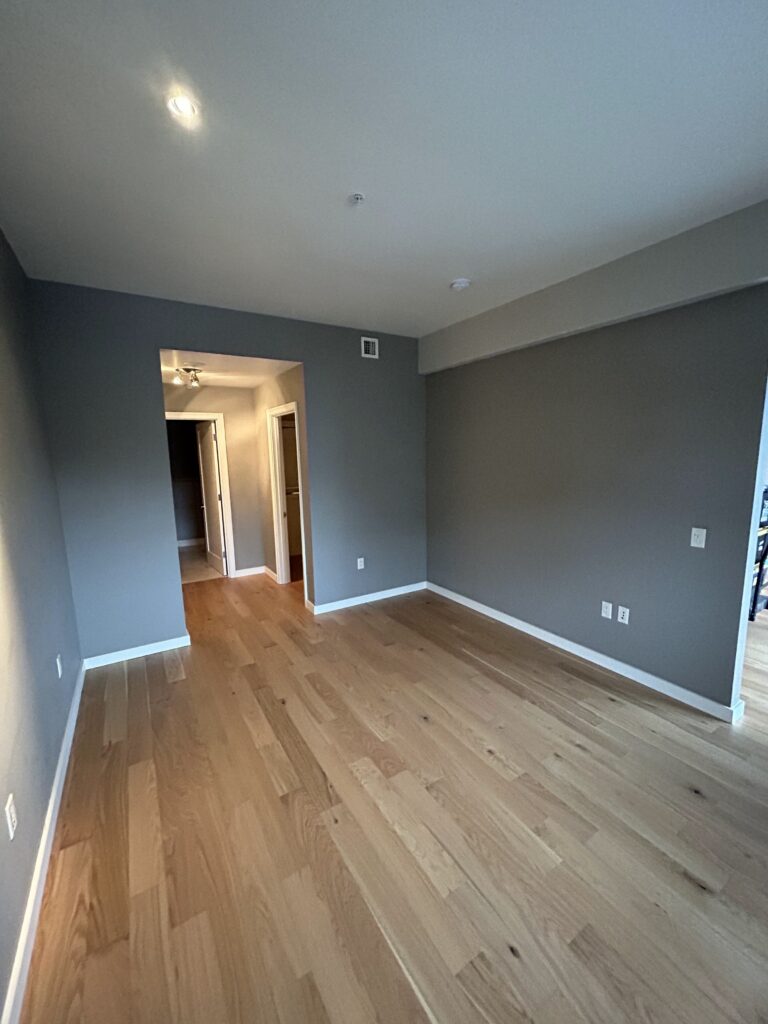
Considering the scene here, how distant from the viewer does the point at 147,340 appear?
3.02m

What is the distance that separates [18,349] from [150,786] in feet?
7.74

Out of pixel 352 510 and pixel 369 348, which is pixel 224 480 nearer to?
pixel 352 510

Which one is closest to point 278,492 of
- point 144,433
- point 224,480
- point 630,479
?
point 224,480

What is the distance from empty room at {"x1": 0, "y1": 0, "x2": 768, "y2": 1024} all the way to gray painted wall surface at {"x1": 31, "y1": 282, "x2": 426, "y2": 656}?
3 cm

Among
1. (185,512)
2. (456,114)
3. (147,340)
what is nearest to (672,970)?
(456,114)

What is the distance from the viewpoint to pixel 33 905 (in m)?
1.37

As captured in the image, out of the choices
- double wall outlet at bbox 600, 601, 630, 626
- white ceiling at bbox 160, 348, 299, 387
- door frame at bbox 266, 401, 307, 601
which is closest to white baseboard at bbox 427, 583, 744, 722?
double wall outlet at bbox 600, 601, 630, 626

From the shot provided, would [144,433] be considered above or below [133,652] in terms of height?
above

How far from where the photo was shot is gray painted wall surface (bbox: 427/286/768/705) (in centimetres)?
223

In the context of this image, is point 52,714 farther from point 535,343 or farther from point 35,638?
point 535,343

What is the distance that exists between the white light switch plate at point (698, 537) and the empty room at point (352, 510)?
0.01 m

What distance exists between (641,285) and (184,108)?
239cm

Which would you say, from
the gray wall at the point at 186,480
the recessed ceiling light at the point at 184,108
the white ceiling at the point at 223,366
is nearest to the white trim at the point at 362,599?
the white ceiling at the point at 223,366

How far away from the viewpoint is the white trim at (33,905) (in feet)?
3.69
